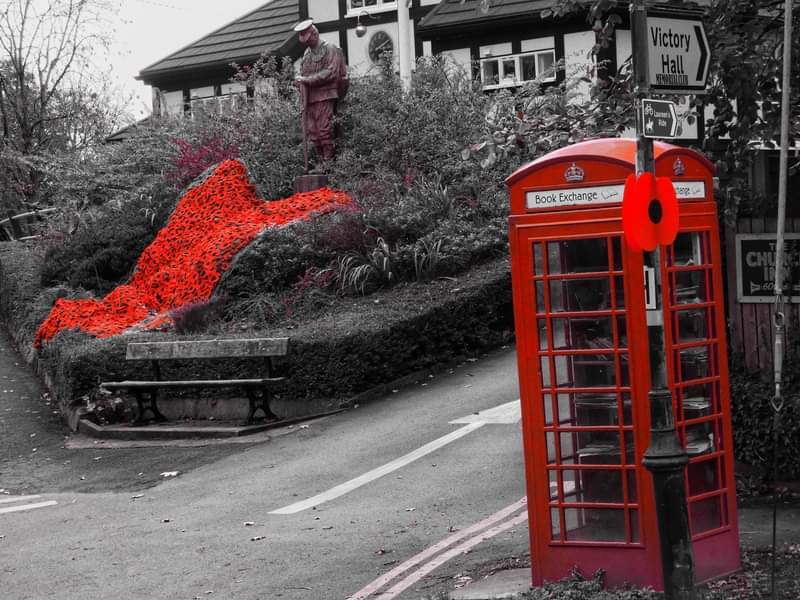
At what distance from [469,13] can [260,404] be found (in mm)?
20217

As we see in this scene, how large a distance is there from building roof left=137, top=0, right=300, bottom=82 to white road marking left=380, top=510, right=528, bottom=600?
32695 mm

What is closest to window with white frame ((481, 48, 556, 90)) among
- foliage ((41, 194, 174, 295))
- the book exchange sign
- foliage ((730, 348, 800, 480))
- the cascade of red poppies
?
foliage ((41, 194, 174, 295))

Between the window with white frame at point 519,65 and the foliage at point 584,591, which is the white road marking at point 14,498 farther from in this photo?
the window with white frame at point 519,65

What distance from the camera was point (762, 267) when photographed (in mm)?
9516

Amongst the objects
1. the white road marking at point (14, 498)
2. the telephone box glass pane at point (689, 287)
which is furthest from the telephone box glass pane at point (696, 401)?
the white road marking at point (14, 498)

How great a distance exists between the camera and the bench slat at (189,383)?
14562 mm

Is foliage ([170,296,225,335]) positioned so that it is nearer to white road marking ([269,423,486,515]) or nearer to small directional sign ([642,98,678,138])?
white road marking ([269,423,486,515])

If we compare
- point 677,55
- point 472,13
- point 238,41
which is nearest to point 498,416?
point 677,55

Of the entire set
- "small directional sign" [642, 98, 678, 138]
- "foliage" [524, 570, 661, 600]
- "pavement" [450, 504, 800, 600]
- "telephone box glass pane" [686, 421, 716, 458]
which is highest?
"small directional sign" [642, 98, 678, 138]

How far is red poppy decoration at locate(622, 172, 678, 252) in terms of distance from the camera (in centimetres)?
633

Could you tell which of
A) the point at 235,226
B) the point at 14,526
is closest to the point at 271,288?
the point at 235,226

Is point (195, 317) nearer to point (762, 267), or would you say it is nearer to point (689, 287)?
point (762, 267)

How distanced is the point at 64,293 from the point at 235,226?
387cm

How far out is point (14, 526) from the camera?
11.2 meters
